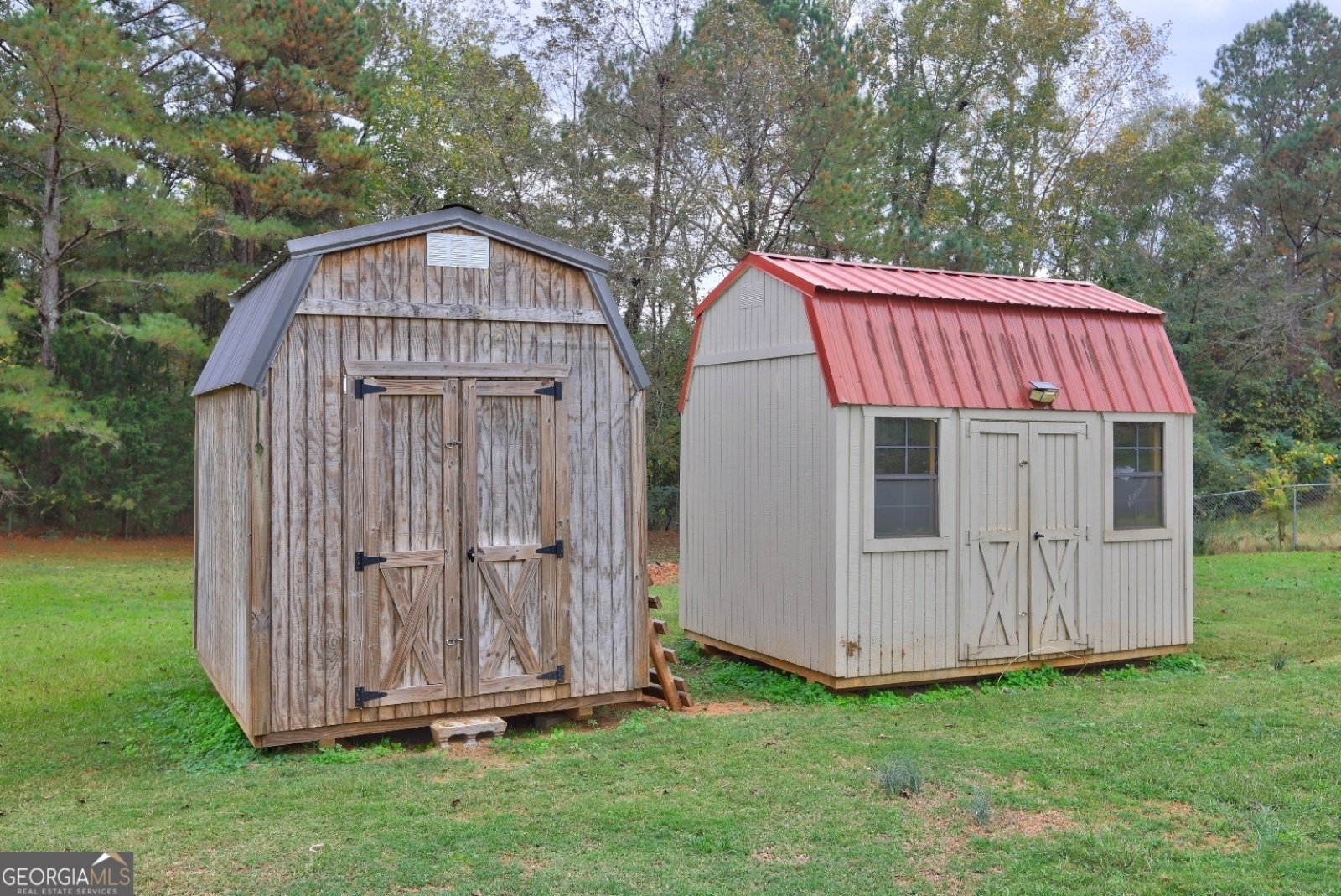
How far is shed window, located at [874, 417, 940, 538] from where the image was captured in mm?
8484

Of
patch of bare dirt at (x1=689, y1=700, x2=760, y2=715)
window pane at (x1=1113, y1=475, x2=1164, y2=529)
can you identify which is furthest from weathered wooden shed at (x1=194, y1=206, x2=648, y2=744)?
window pane at (x1=1113, y1=475, x2=1164, y2=529)

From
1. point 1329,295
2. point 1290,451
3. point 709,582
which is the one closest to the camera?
point 709,582

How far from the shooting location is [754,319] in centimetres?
948

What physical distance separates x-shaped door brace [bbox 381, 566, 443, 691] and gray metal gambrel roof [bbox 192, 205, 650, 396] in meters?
1.53

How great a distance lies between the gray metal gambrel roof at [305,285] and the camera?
6.64m

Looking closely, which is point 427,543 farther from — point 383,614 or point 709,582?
point 709,582

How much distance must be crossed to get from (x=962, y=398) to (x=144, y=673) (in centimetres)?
733

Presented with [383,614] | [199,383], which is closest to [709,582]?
[383,614]

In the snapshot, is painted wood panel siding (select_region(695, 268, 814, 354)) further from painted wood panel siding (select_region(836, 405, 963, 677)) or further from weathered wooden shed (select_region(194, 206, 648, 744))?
weathered wooden shed (select_region(194, 206, 648, 744))

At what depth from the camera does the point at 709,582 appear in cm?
1016

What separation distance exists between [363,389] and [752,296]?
386 centimetres

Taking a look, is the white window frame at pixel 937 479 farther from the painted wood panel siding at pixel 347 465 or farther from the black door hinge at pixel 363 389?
the black door hinge at pixel 363 389

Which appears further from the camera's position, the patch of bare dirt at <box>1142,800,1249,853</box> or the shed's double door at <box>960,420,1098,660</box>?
the shed's double door at <box>960,420,1098,660</box>

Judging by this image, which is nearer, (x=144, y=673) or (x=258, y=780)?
(x=258, y=780)
